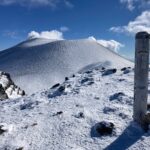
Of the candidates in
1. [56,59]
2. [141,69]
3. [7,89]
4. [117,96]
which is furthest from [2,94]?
[56,59]

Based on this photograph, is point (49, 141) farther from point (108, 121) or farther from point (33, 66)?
point (33, 66)

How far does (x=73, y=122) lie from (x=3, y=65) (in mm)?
61079

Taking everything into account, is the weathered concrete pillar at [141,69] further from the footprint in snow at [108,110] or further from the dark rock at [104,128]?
the footprint in snow at [108,110]

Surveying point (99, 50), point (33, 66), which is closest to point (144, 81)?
point (33, 66)

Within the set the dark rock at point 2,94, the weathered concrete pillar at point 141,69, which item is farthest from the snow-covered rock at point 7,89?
the weathered concrete pillar at point 141,69

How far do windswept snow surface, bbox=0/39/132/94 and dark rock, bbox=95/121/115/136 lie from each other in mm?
39067

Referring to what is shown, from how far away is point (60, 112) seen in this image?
11000 millimetres

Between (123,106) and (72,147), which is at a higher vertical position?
(123,106)

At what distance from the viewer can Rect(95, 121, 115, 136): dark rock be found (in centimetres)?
904

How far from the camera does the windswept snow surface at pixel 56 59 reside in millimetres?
57438

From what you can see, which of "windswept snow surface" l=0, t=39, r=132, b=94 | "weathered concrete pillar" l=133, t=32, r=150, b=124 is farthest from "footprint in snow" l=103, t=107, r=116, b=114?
"windswept snow surface" l=0, t=39, r=132, b=94

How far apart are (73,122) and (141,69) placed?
2.96 m

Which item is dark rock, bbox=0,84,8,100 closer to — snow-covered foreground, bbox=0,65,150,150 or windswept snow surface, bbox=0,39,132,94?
snow-covered foreground, bbox=0,65,150,150

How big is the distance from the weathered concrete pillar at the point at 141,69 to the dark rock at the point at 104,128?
0.98 metres
